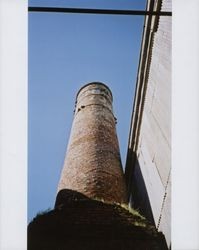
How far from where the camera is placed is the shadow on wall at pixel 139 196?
741 cm

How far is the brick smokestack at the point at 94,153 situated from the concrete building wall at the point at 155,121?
0.67 m

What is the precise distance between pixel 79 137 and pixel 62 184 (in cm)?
158

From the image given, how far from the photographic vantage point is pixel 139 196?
855 cm

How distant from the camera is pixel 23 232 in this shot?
83.7 inches

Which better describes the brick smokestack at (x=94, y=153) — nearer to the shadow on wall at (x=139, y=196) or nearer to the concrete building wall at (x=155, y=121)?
the concrete building wall at (x=155, y=121)

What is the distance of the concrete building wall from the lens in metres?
5.59

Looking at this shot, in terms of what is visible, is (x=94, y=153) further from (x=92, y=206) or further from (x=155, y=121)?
(x=92, y=206)

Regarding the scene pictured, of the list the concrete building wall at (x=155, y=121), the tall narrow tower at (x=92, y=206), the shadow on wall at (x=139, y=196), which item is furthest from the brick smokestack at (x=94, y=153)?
the shadow on wall at (x=139, y=196)

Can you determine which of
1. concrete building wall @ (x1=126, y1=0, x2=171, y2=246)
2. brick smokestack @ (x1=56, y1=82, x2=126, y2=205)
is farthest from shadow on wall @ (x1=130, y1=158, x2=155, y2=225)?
brick smokestack @ (x1=56, y1=82, x2=126, y2=205)

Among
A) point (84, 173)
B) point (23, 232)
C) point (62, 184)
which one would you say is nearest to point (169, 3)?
point (84, 173)

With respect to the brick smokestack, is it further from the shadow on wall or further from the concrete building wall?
the shadow on wall

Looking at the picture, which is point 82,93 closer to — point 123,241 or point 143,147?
point 143,147

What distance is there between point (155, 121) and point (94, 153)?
134 cm

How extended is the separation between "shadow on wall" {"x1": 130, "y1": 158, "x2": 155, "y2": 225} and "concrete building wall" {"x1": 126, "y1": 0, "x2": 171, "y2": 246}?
0.07 ft
